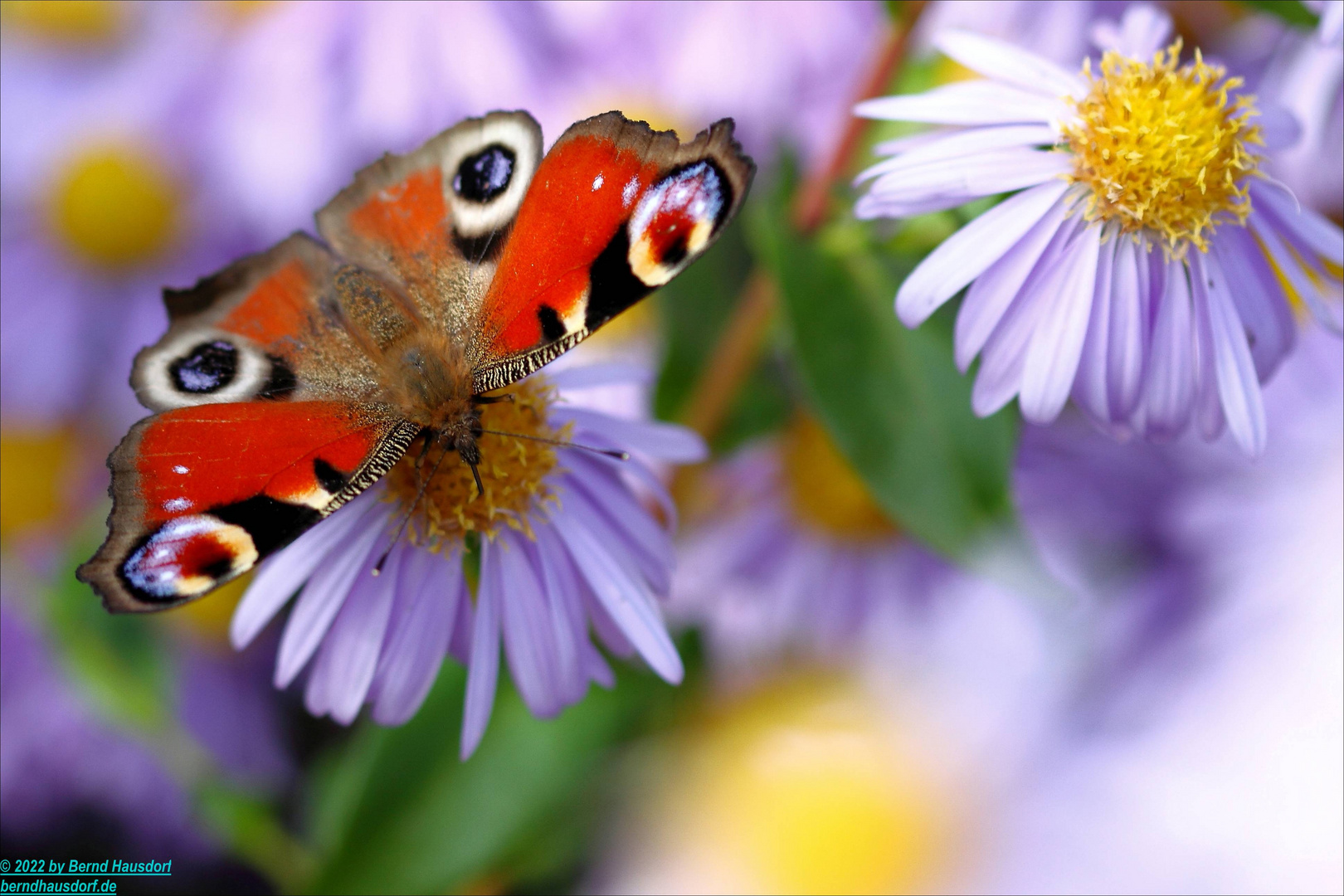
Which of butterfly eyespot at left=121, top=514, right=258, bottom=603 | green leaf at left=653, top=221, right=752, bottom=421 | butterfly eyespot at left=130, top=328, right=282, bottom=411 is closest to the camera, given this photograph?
butterfly eyespot at left=121, top=514, right=258, bottom=603

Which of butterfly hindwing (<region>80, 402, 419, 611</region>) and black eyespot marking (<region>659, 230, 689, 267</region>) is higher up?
black eyespot marking (<region>659, 230, 689, 267</region>)

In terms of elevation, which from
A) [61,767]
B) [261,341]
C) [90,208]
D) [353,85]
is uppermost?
[353,85]

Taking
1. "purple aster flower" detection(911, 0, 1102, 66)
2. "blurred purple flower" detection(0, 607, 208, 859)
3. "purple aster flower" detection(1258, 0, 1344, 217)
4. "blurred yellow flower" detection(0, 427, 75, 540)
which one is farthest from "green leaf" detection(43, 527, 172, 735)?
"purple aster flower" detection(1258, 0, 1344, 217)

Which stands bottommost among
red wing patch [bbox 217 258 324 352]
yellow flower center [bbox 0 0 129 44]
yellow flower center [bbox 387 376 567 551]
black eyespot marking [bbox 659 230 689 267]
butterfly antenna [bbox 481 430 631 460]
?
yellow flower center [bbox 387 376 567 551]

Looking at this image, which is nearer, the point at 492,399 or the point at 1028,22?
the point at 492,399

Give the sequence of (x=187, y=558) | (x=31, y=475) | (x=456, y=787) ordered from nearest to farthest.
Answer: (x=187, y=558) < (x=456, y=787) < (x=31, y=475)

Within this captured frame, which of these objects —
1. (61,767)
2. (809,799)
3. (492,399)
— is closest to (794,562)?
(809,799)

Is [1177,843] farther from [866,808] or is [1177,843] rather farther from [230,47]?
[230,47]

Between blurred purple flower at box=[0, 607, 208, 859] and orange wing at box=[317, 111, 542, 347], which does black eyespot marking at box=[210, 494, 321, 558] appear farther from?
blurred purple flower at box=[0, 607, 208, 859]

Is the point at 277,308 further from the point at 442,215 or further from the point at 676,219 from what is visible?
the point at 676,219
